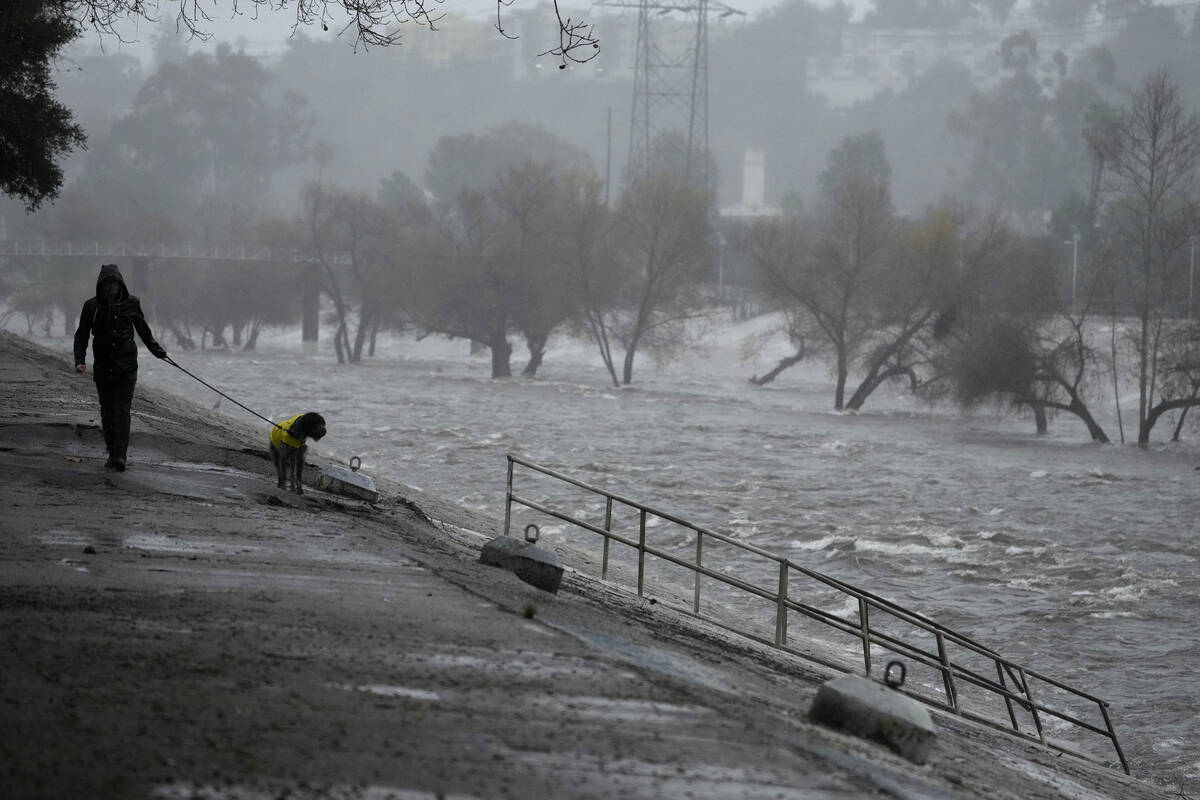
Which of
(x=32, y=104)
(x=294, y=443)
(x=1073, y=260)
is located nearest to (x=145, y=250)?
(x=1073, y=260)

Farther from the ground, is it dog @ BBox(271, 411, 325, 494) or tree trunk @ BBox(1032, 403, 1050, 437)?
dog @ BBox(271, 411, 325, 494)

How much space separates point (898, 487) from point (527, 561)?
82.4ft

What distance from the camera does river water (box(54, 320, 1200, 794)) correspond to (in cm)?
2006

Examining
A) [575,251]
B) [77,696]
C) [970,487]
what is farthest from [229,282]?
[77,696]

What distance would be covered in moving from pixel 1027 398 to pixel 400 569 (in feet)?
144

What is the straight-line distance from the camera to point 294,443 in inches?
532

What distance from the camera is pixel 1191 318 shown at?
51844 millimetres

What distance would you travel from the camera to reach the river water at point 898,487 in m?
20.1

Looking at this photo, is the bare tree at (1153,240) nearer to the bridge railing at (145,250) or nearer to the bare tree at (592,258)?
the bare tree at (592,258)

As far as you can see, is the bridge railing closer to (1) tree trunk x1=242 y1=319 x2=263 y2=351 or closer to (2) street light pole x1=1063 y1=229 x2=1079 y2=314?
(1) tree trunk x1=242 y1=319 x2=263 y2=351

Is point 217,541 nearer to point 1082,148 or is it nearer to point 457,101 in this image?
point 1082,148

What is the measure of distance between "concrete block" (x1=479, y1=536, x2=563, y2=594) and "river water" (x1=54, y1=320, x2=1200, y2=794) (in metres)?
6.94

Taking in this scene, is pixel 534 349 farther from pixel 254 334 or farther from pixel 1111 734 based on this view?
pixel 1111 734

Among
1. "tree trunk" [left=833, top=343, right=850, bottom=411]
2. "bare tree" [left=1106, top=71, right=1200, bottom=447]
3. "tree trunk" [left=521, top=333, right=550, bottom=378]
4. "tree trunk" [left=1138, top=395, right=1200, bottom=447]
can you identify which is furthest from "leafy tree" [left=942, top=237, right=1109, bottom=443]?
"tree trunk" [left=521, top=333, right=550, bottom=378]
